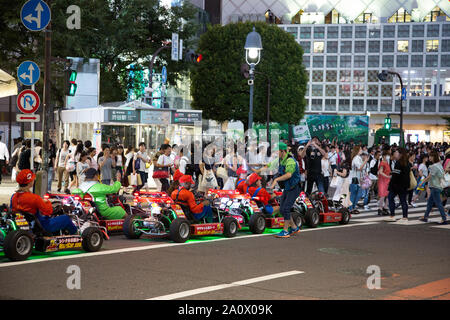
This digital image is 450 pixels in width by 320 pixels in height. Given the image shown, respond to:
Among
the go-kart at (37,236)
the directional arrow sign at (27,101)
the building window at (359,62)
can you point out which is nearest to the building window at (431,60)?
the building window at (359,62)

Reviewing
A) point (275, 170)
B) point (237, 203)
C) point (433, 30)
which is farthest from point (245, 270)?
point (433, 30)

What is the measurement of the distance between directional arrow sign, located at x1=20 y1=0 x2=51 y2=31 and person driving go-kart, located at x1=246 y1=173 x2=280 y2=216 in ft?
19.9

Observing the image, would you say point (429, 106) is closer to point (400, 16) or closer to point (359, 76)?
point (359, 76)

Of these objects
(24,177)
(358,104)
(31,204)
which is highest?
(358,104)

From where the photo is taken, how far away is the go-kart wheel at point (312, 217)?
14.5m

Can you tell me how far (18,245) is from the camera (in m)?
9.20

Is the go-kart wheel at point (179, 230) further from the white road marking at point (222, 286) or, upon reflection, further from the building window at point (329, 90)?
the building window at point (329, 90)

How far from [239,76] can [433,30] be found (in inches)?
1769

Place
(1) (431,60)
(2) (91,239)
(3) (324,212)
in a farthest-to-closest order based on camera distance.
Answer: (1) (431,60), (3) (324,212), (2) (91,239)

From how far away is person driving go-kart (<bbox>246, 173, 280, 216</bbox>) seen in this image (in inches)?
555

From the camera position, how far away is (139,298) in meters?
7.03

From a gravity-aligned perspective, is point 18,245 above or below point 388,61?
below

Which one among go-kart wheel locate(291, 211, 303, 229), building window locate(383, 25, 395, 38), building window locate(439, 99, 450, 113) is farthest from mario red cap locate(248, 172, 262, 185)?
building window locate(383, 25, 395, 38)
